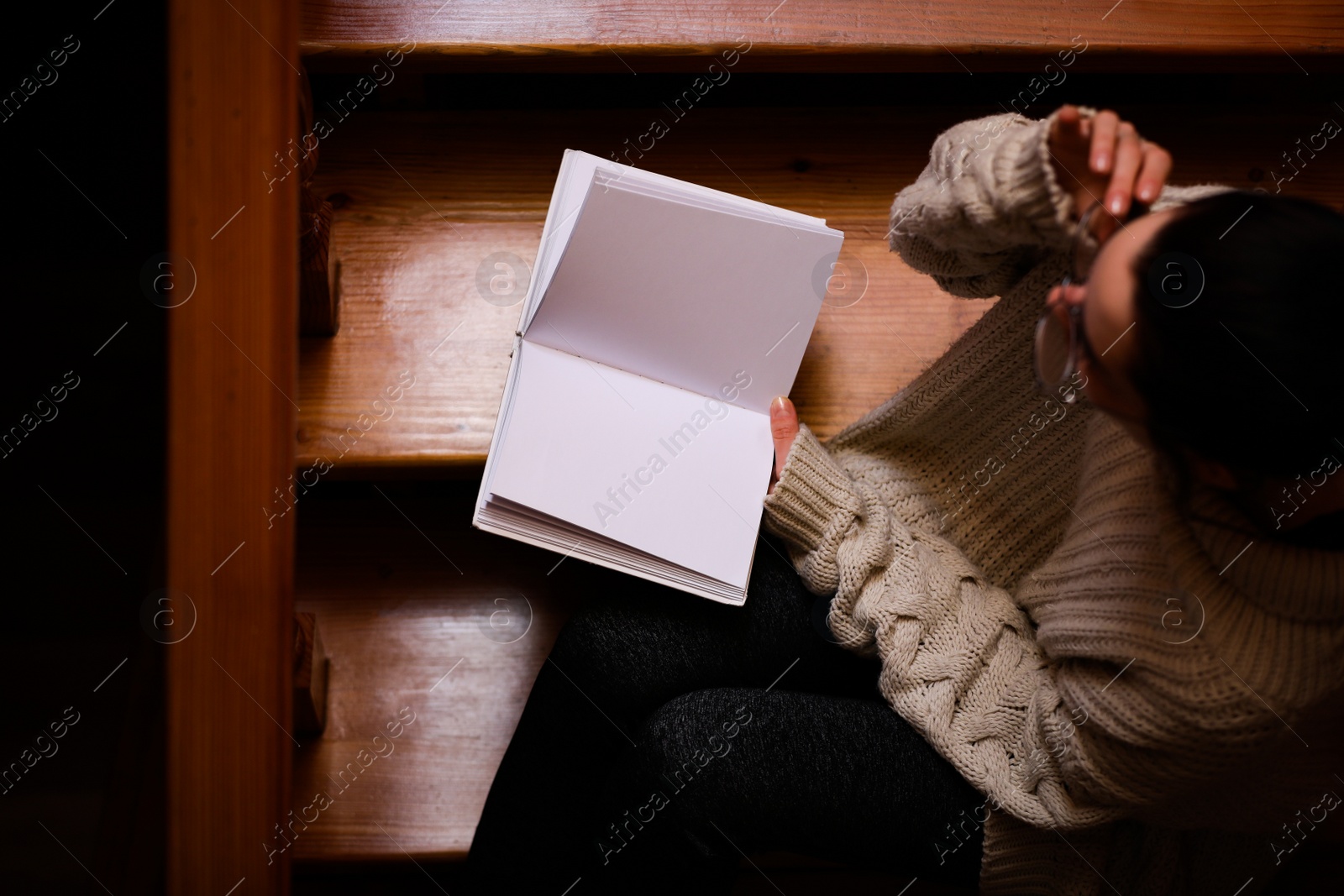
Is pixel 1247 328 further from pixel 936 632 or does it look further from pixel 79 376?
pixel 79 376

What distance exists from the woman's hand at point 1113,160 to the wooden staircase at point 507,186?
380mm

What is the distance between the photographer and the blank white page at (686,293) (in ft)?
2.57

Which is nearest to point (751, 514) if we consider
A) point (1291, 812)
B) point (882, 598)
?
point (882, 598)

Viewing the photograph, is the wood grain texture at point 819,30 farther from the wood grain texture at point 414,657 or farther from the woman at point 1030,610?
the wood grain texture at point 414,657

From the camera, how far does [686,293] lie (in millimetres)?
809

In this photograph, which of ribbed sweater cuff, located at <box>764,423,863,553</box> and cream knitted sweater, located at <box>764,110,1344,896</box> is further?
ribbed sweater cuff, located at <box>764,423,863,553</box>

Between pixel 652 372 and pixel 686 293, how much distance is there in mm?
86

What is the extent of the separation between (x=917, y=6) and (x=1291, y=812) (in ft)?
Answer: 2.63

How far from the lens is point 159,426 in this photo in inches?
45.1

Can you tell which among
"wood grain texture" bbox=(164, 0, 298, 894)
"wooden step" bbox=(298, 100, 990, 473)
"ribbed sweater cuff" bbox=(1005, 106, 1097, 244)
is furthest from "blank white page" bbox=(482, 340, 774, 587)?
"ribbed sweater cuff" bbox=(1005, 106, 1097, 244)

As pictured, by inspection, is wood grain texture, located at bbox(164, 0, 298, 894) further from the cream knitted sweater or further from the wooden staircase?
the cream knitted sweater

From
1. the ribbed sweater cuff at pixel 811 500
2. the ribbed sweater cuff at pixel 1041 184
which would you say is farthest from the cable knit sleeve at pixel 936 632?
the ribbed sweater cuff at pixel 1041 184

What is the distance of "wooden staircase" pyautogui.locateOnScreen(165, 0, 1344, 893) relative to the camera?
0.90m

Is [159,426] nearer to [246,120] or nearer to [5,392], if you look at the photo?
[5,392]
